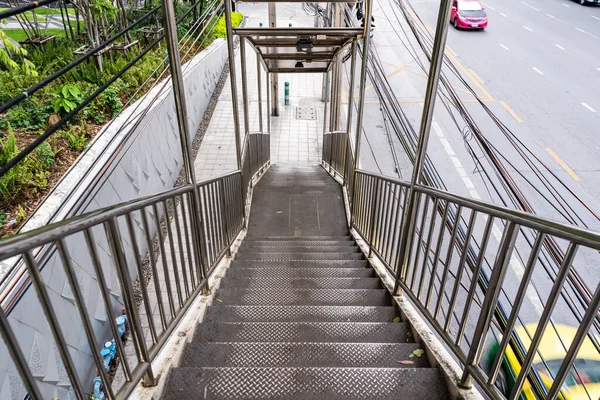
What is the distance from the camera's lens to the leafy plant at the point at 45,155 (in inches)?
154

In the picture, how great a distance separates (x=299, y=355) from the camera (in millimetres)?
1900

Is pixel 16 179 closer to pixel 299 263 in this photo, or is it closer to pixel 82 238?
pixel 82 238

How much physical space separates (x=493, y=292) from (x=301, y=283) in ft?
5.71

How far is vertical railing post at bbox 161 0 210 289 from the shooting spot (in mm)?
1736

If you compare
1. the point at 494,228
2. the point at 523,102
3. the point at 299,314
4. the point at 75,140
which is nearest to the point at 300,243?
the point at 299,314

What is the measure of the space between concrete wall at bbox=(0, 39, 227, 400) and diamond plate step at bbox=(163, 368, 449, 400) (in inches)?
18.3

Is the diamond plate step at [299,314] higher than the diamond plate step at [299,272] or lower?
higher

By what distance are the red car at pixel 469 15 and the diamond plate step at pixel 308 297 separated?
1093 centimetres

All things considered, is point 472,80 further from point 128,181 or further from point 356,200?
point 128,181

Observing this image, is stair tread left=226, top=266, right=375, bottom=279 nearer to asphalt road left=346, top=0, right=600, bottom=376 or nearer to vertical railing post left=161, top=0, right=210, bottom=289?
vertical railing post left=161, top=0, right=210, bottom=289

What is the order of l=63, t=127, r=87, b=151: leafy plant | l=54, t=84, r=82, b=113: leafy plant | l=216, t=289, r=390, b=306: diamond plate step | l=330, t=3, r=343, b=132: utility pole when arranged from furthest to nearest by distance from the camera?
l=330, t=3, r=343, b=132: utility pole
l=54, t=84, r=82, b=113: leafy plant
l=63, t=127, r=87, b=151: leafy plant
l=216, t=289, r=390, b=306: diamond plate step

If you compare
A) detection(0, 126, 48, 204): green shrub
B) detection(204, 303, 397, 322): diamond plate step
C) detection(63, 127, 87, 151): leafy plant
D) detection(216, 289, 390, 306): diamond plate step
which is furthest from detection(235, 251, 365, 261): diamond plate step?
detection(63, 127, 87, 151): leafy plant

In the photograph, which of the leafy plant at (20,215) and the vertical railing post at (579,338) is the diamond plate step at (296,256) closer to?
the leafy plant at (20,215)

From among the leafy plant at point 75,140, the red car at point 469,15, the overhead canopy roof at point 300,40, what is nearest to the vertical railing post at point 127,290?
the overhead canopy roof at point 300,40
